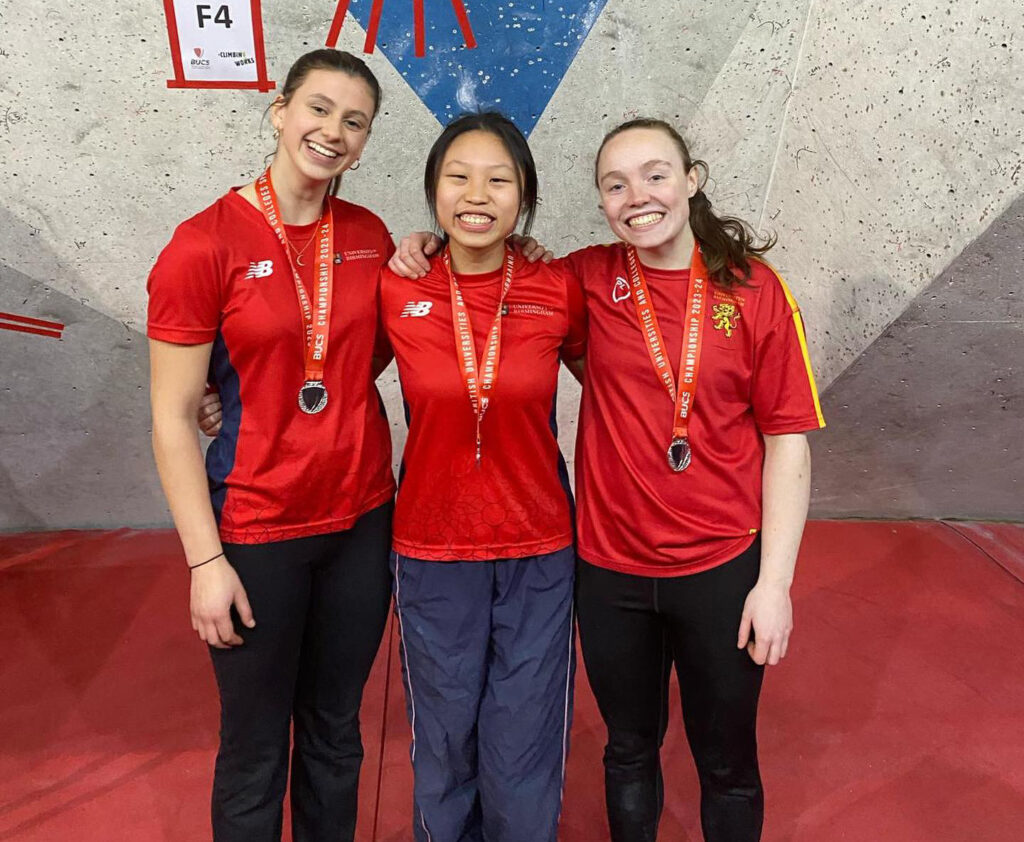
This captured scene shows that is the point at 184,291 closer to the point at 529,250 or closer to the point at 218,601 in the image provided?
the point at 218,601

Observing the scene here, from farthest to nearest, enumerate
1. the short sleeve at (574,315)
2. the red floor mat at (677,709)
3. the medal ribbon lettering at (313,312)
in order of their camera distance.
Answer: the red floor mat at (677,709)
the short sleeve at (574,315)
the medal ribbon lettering at (313,312)

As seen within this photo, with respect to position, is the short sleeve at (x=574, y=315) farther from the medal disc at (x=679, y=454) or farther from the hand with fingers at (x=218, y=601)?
the hand with fingers at (x=218, y=601)

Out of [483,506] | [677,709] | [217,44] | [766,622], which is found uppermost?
[217,44]

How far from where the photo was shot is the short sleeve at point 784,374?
1.58m

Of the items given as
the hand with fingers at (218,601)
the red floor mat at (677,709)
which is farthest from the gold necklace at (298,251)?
the red floor mat at (677,709)

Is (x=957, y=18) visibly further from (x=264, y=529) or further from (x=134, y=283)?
(x=134, y=283)

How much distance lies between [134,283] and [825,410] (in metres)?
2.75

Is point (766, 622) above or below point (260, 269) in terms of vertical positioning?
below

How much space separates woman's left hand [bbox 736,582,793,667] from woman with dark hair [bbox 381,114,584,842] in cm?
34

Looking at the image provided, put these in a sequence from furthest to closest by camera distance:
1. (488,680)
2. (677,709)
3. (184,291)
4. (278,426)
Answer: (677,709)
(488,680)
(278,426)
(184,291)

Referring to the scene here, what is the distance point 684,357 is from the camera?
157 cm

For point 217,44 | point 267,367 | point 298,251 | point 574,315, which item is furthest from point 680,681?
point 217,44

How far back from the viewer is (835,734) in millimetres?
2508

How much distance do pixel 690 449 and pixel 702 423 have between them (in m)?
0.05
